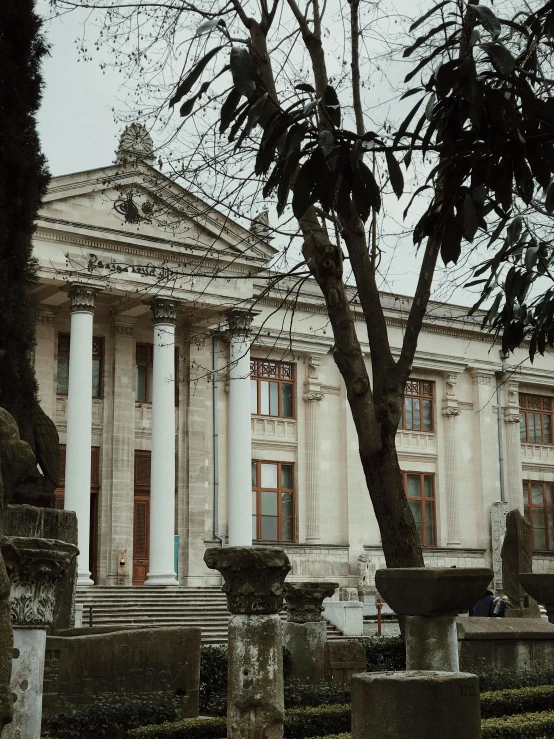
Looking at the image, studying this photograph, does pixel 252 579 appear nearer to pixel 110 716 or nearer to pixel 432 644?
pixel 432 644

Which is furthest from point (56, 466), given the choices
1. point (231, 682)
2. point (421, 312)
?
point (421, 312)

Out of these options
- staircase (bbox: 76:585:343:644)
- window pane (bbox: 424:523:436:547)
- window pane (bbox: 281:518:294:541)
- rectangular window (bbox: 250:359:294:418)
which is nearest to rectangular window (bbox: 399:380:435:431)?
window pane (bbox: 424:523:436:547)

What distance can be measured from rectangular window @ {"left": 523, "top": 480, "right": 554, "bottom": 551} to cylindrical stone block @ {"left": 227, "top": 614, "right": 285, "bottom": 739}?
3016cm

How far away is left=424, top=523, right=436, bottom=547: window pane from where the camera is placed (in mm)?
36094

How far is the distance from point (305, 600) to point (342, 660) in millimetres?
989

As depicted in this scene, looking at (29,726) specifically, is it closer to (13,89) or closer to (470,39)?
(470,39)

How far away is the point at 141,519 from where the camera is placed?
30.7 m

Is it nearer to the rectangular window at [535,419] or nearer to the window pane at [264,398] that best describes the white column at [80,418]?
the window pane at [264,398]

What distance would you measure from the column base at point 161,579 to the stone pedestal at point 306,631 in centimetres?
1322

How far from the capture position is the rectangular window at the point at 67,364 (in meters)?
30.1

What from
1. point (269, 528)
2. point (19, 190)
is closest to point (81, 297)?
point (269, 528)

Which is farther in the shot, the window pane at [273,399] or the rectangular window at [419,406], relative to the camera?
the rectangular window at [419,406]

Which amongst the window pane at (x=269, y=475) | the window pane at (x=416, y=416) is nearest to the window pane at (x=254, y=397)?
the window pane at (x=269, y=475)

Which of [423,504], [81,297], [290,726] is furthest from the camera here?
[423,504]
